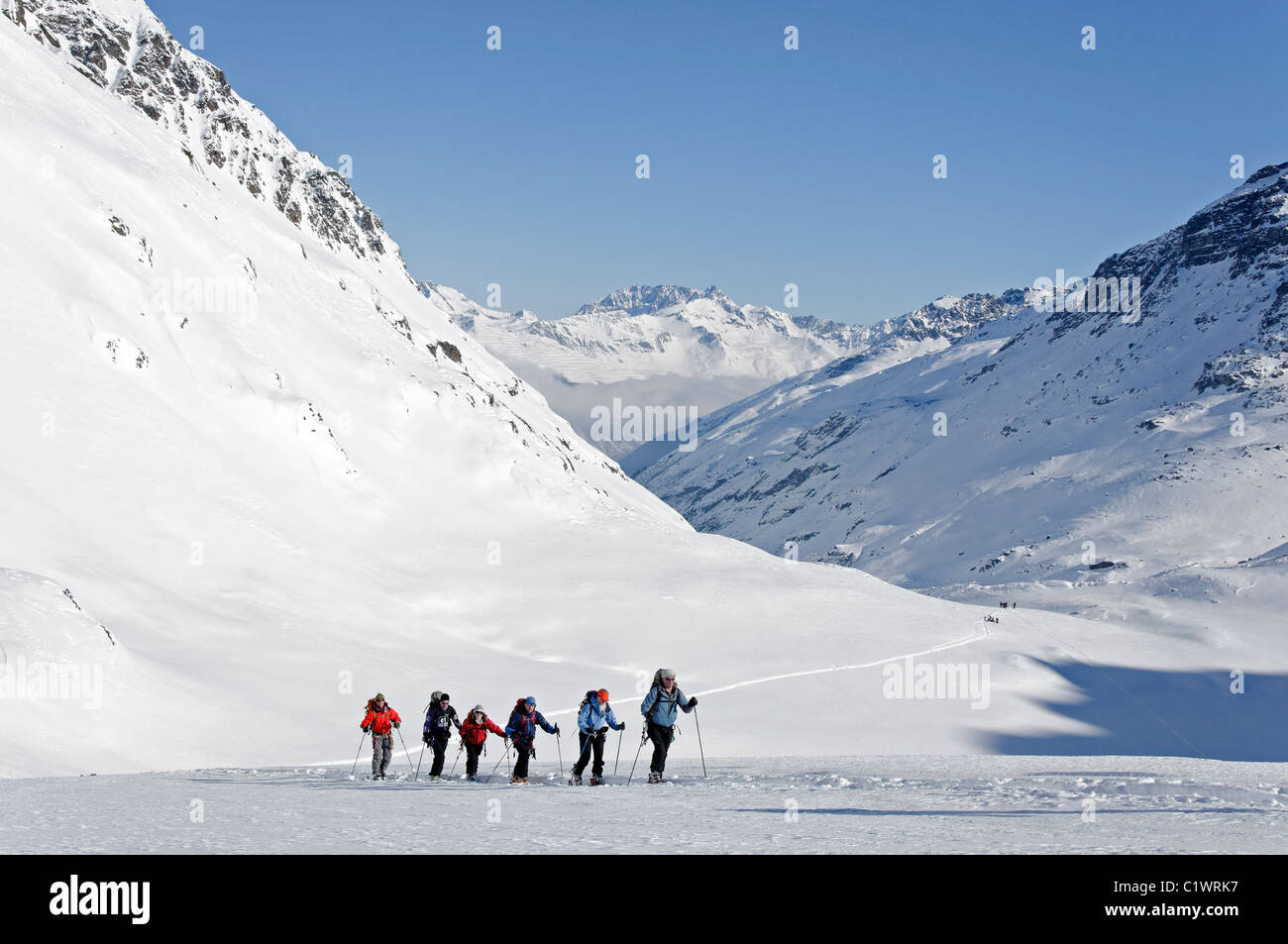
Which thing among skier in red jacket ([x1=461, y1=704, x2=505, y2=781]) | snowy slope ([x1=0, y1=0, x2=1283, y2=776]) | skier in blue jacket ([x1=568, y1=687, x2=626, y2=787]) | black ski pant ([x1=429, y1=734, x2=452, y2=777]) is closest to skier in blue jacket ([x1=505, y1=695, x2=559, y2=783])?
skier in red jacket ([x1=461, y1=704, x2=505, y2=781])

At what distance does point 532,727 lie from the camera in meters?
20.5

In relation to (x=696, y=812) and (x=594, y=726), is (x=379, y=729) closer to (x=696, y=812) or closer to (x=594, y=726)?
(x=594, y=726)

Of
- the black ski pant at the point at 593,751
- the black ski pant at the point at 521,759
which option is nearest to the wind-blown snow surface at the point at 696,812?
the black ski pant at the point at 521,759

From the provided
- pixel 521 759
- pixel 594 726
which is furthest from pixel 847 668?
pixel 594 726

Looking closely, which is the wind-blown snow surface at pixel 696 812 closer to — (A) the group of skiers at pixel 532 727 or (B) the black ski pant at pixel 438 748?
(A) the group of skiers at pixel 532 727

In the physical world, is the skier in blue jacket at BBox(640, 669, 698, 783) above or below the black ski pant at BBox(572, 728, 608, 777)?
above

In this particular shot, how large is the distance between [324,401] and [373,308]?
2118 centimetres

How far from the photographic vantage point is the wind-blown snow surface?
10297 millimetres

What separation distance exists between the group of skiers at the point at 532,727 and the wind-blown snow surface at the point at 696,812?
0.82m

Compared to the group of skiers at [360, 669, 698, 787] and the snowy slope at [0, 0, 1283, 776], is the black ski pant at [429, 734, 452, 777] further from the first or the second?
the snowy slope at [0, 0, 1283, 776]

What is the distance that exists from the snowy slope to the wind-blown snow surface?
11.1 metres

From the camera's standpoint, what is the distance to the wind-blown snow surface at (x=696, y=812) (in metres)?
10.3
